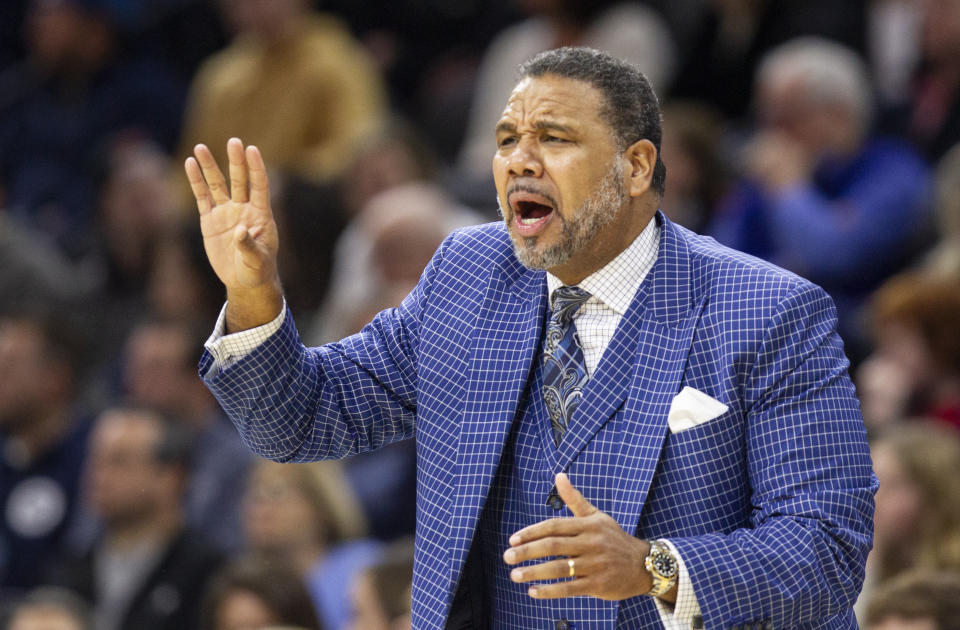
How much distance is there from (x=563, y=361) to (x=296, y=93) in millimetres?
4745

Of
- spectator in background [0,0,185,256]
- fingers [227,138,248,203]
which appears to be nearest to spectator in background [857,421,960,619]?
fingers [227,138,248,203]

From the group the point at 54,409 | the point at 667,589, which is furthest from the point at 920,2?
the point at 667,589

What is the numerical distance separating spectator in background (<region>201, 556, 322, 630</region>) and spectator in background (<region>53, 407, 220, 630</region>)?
523 mm

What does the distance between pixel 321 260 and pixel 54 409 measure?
1270mm

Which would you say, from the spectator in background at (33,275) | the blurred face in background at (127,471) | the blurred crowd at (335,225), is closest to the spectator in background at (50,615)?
the blurred crowd at (335,225)

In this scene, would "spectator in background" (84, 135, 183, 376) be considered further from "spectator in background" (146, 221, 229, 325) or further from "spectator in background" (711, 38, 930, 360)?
"spectator in background" (711, 38, 930, 360)

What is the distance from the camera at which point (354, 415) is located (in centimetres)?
263

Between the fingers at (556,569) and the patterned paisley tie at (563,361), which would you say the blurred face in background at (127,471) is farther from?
the fingers at (556,569)

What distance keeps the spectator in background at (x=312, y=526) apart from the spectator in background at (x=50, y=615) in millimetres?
604

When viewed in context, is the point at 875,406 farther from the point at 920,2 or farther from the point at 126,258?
the point at 126,258

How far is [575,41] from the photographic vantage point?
21.3 feet

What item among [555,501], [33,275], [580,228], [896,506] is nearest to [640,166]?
[580,228]

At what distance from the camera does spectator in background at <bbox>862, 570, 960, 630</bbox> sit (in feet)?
11.4

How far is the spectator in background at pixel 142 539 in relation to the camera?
17.1 ft
